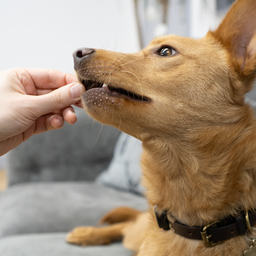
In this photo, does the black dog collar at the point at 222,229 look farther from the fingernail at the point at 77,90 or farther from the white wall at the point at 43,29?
the white wall at the point at 43,29

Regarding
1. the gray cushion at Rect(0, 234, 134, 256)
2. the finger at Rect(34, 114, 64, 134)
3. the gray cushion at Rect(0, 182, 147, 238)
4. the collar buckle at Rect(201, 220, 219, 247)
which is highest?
the finger at Rect(34, 114, 64, 134)

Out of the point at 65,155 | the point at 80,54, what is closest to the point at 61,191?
the point at 65,155

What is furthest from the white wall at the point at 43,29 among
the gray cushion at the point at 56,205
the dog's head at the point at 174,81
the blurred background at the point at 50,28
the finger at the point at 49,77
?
the dog's head at the point at 174,81

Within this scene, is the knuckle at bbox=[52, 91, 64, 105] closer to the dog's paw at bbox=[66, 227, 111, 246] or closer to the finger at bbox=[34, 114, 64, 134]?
the finger at bbox=[34, 114, 64, 134]

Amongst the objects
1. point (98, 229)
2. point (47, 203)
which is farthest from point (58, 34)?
point (98, 229)

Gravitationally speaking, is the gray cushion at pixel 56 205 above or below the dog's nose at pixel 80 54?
below

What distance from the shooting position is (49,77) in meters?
1.33

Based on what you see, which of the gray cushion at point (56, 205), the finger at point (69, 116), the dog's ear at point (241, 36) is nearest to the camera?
the dog's ear at point (241, 36)

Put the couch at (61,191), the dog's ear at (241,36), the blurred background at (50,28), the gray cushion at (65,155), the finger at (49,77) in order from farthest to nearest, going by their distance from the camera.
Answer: the blurred background at (50,28)
the gray cushion at (65,155)
the couch at (61,191)
the finger at (49,77)
the dog's ear at (241,36)

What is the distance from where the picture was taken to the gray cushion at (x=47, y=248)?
4.76 feet

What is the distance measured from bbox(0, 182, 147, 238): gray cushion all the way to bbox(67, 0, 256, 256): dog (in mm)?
1035

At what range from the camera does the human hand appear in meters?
1.06

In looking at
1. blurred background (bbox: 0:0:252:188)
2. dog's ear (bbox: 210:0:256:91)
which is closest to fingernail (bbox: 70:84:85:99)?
dog's ear (bbox: 210:0:256:91)

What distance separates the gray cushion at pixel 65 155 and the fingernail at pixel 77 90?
1.75 metres
